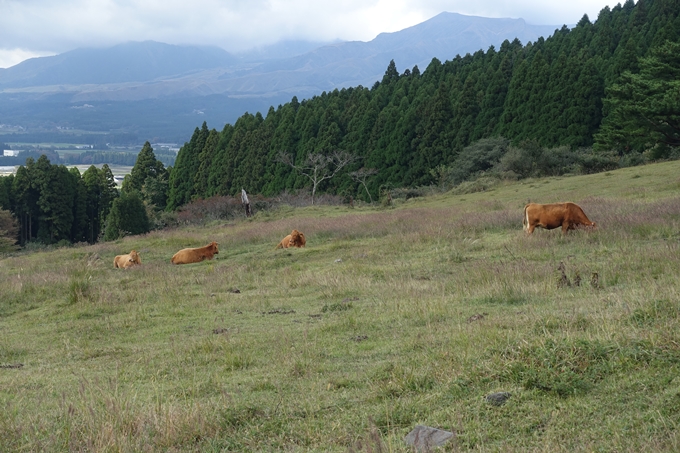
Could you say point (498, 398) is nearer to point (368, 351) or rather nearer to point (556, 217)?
point (368, 351)

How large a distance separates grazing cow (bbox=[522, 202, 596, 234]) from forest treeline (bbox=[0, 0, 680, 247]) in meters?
19.4

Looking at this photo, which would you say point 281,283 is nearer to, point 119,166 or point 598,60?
point 598,60

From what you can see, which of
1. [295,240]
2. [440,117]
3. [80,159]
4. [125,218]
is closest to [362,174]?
[440,117]

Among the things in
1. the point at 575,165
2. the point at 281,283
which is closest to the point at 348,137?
the point at 575,165

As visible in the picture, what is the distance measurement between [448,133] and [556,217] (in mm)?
42086

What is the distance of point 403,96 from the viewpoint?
6738 centimetres

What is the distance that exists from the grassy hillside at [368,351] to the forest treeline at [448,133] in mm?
24130

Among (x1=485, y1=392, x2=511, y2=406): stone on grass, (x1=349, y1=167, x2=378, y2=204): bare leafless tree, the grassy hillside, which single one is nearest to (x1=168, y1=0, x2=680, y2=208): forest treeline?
(x1=349, y1=167, x2=378, y2=204): bare leafless tree

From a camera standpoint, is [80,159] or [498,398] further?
[80,159]

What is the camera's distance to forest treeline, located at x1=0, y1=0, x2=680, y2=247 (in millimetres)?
39281

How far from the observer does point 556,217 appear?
1530cm

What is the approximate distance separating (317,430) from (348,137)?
60291 mm

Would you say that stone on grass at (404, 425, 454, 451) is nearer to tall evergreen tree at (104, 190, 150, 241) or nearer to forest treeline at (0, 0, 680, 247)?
forest treeline at (0, 0, 680, 247)

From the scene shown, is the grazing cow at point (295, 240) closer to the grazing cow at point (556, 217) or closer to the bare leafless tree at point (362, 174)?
the grazing cow at point (556, 217)
